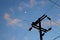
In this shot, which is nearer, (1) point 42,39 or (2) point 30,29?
(1) point 42,39

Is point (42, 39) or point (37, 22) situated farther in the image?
point (37, 22)

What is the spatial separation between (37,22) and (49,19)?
5.41 feet

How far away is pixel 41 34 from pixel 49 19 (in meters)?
2.17

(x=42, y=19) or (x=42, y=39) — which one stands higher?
(x=42, y=19)

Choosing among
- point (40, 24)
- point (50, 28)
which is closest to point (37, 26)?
point (40, 24)

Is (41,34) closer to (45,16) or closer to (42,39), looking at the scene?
(42,39)

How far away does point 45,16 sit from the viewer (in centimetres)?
1928

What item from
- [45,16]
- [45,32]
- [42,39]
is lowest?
[42,39]

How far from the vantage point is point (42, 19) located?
65.4 feet

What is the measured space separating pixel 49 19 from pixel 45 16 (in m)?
0.69

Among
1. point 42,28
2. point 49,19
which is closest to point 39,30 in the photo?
point 42,28

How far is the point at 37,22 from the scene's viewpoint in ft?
65.8

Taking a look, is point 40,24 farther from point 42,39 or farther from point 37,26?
point 42,39

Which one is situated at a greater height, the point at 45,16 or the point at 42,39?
the point at 45,16
